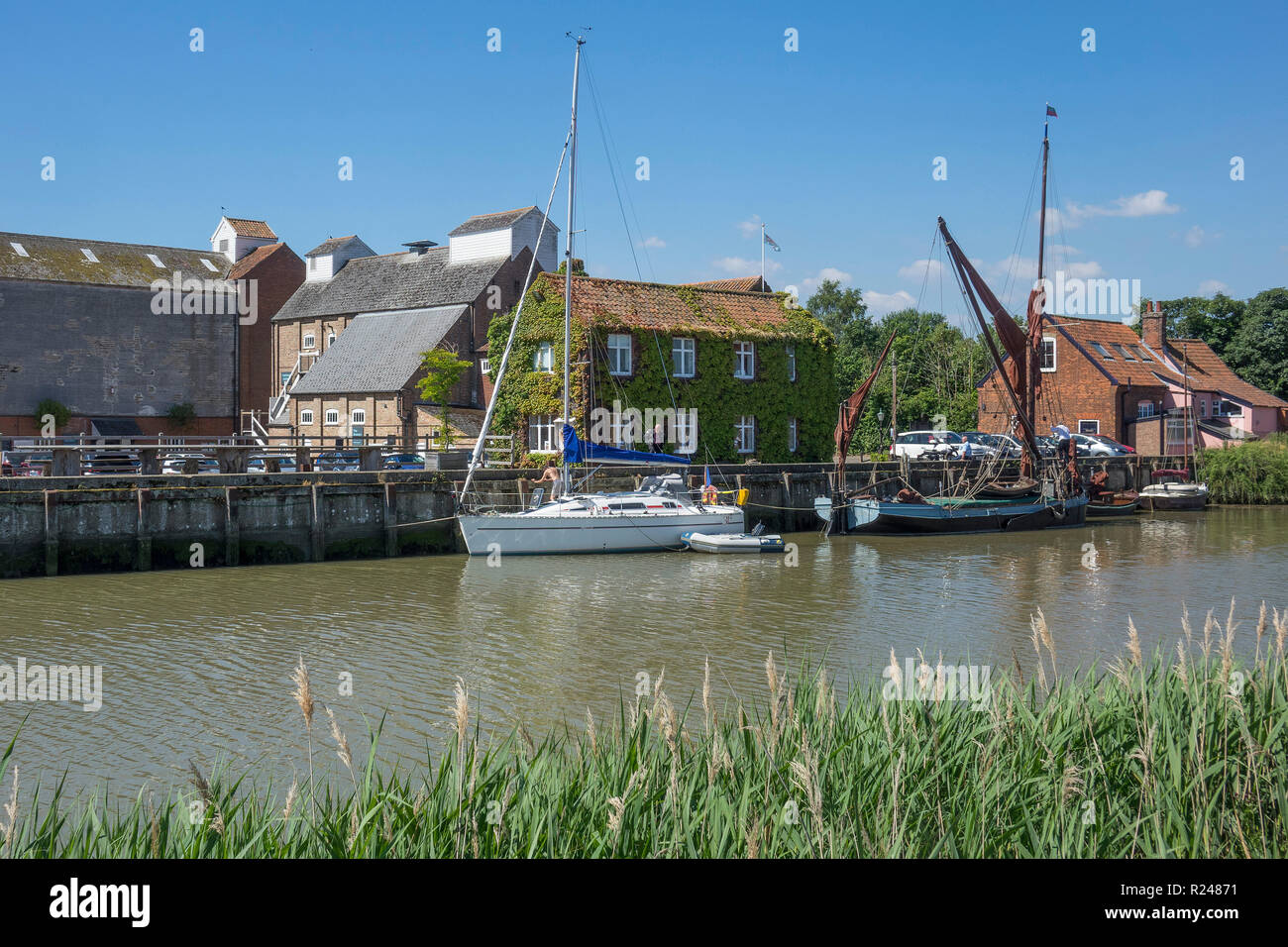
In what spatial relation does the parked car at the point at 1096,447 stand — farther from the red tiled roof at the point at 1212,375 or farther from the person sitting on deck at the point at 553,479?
the person sitting on deck at the point at 553,479

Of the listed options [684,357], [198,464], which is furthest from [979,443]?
[198,464]

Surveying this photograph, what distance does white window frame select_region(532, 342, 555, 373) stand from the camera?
4325 cm

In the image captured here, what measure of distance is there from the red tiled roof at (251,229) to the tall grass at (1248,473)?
194 ft

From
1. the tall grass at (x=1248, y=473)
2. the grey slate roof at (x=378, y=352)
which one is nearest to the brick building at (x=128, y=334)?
the grey slate roof at (x=378, y=352)

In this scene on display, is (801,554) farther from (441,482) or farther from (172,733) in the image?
(172,733)

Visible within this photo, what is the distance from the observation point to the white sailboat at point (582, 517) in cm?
3091

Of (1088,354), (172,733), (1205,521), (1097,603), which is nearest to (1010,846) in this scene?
(172,733)

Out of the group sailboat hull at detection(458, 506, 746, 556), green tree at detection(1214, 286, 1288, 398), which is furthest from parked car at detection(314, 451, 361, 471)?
green tree at detection(1214, 286, 1288, 398)

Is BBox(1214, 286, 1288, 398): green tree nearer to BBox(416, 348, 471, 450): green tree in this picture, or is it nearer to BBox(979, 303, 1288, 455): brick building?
BBox(979, 303, 1288, 455): brick building

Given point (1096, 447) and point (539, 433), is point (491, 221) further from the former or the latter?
point (1096, 447)

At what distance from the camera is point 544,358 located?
143ft

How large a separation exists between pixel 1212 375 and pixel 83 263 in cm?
6793
